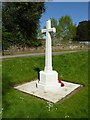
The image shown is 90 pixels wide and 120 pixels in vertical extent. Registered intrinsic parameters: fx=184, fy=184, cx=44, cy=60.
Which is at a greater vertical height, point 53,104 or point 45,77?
point 45,77

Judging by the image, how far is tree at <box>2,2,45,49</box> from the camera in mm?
30672

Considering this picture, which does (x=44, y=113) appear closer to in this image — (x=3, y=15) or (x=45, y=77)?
(x=45, y=77)

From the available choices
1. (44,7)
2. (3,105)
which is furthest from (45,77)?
(44,7)

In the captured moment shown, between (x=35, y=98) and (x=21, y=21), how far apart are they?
26.6m

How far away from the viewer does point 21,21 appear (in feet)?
109

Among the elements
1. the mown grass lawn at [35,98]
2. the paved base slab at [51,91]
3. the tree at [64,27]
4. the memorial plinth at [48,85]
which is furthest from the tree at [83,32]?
the memorial plinth at [48,85]

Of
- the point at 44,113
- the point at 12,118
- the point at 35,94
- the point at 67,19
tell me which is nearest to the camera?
the point at 12,118

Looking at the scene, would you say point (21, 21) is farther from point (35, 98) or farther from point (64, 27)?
point (35, 98)

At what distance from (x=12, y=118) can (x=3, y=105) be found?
1.30 m

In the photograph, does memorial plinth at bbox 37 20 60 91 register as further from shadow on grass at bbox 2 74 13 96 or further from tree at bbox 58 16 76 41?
tree at bbox 58 16 76 41

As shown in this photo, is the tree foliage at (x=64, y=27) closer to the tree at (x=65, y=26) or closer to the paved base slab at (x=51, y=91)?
the tree at (x=65, y=26)

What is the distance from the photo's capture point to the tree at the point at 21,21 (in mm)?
30672

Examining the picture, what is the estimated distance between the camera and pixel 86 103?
7.97 metres

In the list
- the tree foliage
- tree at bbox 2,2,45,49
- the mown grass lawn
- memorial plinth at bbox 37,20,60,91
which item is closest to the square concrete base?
memorial plinth at bbox 37,20,60,91
